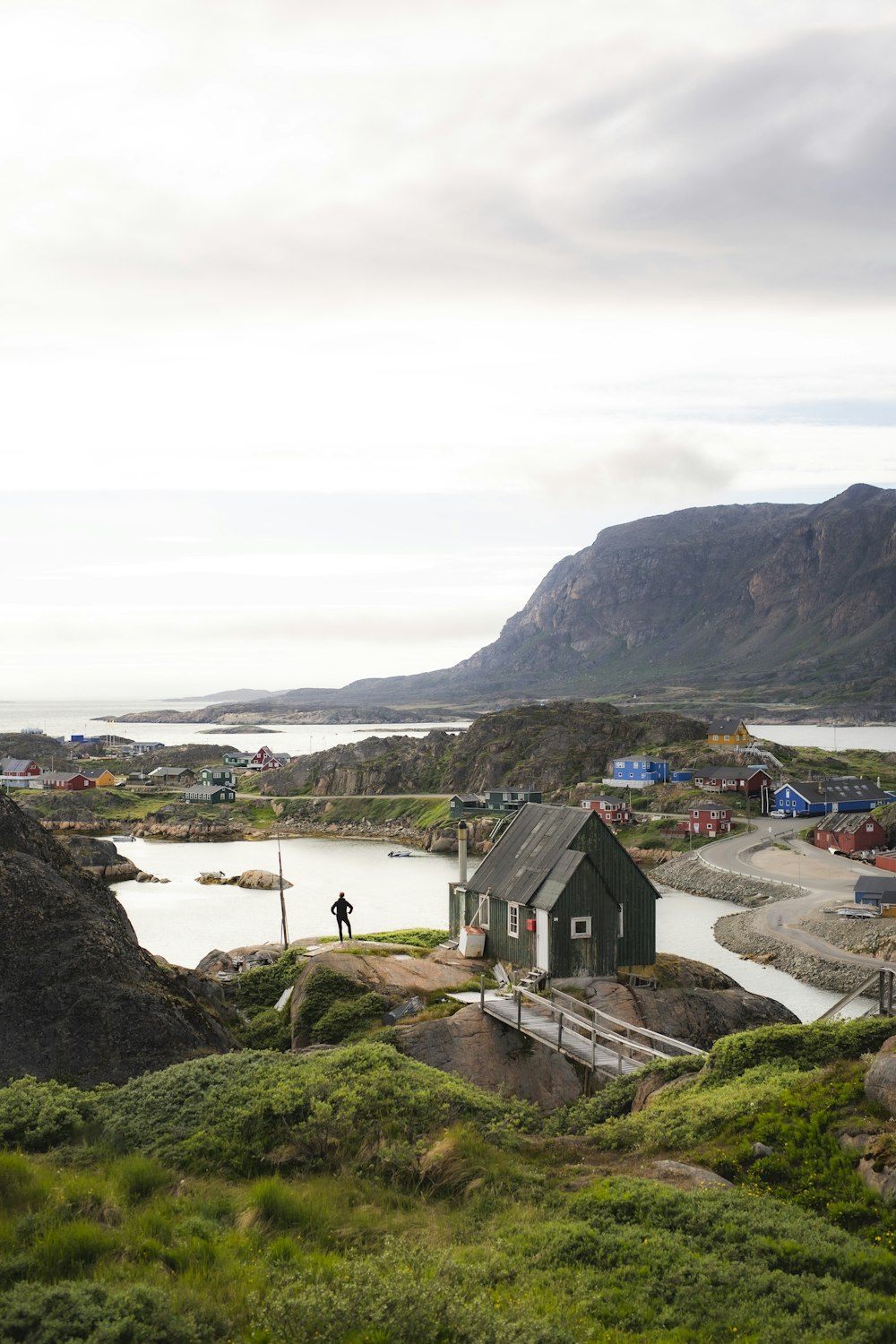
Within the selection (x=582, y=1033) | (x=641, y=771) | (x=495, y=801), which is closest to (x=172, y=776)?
(x=495, y=801)

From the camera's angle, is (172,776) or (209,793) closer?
(209,793)

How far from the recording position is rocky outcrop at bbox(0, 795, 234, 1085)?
15992mm

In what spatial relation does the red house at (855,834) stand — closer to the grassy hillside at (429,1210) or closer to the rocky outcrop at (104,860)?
the rocky outcrop at (104,860)

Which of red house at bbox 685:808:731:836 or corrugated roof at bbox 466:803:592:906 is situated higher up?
corrugated roof at bbox 466:803:592:906

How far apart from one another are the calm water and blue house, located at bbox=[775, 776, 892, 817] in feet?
107

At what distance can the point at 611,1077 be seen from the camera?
1866cm

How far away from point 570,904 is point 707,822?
255ft

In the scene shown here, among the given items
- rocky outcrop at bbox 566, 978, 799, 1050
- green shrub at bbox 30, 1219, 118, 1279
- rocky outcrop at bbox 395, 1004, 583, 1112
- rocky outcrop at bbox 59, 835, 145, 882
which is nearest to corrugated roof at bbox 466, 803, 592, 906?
rocky outcrop at bbox 566, 978, 799, 1050

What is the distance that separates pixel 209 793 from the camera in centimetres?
13725

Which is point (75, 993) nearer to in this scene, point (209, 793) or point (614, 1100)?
point (614, 1100)

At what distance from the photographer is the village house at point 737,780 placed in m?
117

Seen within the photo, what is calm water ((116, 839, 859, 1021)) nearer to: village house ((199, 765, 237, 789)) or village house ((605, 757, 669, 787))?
village house ((605, 757, 669, 787))

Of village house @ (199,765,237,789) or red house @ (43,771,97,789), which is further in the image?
village house @ (199,765,237,789)

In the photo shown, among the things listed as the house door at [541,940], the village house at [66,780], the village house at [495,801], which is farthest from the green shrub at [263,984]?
the village house at [66,780]
